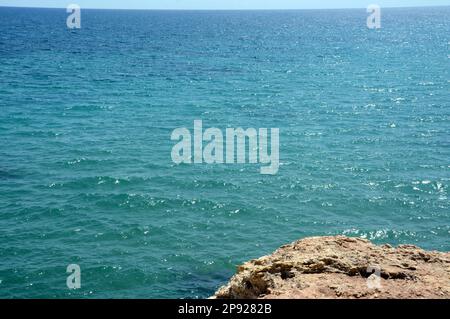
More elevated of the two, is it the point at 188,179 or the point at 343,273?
the point at 343,273

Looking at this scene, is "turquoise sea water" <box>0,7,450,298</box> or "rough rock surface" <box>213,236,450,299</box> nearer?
"rough rock surface" <box>213,236,450,299</box>

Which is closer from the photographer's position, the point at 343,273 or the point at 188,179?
the point at 343,273

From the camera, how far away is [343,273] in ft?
35.9

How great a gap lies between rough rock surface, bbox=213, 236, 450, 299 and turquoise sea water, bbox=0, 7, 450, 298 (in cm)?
1037

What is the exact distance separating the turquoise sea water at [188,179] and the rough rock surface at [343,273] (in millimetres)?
10372

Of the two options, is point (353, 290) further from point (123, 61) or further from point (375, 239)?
point (123, 61)

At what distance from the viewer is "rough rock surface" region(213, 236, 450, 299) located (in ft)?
33.0

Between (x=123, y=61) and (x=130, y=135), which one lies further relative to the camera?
(x=123, y=61)

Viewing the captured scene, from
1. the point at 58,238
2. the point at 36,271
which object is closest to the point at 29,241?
the point at 58,238

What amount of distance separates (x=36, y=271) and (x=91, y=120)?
26576 millimetres

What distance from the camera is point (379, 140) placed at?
42.1m

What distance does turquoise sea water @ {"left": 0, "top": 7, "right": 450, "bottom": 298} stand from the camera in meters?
24.3

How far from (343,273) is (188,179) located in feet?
76.1

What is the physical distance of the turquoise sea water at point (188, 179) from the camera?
79.7ft
